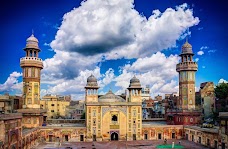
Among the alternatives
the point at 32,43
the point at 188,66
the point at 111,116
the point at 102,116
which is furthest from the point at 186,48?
the point at 32,43

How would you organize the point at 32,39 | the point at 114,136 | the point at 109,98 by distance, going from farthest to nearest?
the point at 32,39 → the point at 109,98 → the point at 114,136

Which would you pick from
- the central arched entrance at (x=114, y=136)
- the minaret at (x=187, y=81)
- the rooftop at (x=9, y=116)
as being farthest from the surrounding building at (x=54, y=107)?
the rooftop at (x=9, y=116)

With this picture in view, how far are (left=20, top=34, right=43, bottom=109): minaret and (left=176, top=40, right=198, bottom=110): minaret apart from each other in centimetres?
2004

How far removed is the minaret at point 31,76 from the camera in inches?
1446

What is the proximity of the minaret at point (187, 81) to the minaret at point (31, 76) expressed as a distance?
2004 centimetres

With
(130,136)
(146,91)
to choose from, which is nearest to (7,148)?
(130,136)

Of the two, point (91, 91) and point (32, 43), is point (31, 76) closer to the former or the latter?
point (32, 43)

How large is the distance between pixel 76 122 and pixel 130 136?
408 inches

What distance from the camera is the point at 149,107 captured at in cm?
6681

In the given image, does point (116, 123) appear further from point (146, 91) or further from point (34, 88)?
point (146, 91)

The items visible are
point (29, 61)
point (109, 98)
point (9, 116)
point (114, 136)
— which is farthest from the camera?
point (109, 98)

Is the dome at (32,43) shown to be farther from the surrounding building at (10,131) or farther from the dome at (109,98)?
the surrounding building at (10,131)

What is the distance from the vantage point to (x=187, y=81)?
39.6 meters

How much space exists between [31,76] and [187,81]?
21761 millimetres
